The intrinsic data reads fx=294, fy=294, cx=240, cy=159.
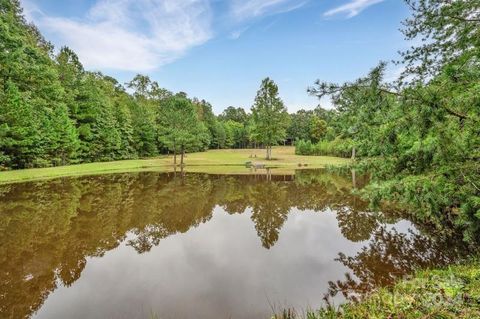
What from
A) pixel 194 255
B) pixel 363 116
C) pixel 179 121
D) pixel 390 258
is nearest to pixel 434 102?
pixel 363 116

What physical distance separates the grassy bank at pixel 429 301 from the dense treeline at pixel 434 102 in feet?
4.54

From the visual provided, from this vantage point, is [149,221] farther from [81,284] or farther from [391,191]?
[391,191]

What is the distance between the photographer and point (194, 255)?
25.2ft

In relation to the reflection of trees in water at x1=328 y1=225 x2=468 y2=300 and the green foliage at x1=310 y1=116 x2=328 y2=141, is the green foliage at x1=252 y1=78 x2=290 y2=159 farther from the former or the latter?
the reflection of trees in water at x1=328 y1=225 x2=468 y2=300

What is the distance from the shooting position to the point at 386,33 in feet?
28.5

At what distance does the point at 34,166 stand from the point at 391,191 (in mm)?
32566

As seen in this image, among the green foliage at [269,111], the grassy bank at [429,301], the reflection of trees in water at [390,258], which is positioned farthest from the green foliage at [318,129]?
the grassy bank at [429,301]

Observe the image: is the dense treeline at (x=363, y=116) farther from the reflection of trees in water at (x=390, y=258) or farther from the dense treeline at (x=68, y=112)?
the reflection of trees in water at (x=390, y=258)

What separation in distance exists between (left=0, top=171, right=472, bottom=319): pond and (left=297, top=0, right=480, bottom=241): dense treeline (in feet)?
6.61

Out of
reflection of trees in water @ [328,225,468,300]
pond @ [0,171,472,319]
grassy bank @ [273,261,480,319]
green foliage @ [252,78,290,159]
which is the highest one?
green foliage @ [252,78,290,159]

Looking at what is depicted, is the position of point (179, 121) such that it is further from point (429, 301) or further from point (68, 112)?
point (429, 301)

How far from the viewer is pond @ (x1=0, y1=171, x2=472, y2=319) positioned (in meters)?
5.18

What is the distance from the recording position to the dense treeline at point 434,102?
4020mm

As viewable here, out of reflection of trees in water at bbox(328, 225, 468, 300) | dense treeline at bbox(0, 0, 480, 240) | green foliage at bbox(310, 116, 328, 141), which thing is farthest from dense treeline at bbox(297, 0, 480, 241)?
green foliage at bbox(310, 116, 328, 141)
